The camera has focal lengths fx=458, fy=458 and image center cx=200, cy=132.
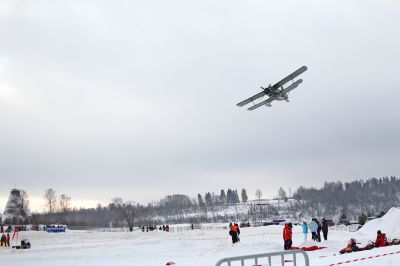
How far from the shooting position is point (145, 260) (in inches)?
894

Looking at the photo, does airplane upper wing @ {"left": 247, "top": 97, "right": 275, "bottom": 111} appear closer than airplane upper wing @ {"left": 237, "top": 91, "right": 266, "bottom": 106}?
Yes

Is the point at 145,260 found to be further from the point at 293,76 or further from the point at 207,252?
the point at 293,76

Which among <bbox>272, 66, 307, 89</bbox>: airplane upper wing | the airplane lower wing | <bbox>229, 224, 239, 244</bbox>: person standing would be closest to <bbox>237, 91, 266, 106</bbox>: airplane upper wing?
<bbox>272, 66, 307, 89</bbox>: airplane upper wing

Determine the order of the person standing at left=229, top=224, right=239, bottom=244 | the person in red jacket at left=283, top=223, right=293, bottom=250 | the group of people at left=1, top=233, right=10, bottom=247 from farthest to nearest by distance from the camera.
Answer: the group of people at left=1, top=233, right=10, bottom=247, the person standing at left=229, top=224, right=239, bottom=244, the person in red jacket at left=283, top=223, right=293, bottom=250

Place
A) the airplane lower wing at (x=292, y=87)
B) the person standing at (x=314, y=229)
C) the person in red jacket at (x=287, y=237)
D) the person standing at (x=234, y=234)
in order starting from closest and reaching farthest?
1. the person in red jacket at (x=287, y=237)
2. the person standing at (x=314, y=229)
3. the person standing at (x=234, y=234)
4. the airplane lower wing at (x=292, y=87)

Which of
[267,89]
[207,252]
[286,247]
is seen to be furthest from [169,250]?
[267,89]

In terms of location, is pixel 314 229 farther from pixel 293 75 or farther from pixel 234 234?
pixel 293 75

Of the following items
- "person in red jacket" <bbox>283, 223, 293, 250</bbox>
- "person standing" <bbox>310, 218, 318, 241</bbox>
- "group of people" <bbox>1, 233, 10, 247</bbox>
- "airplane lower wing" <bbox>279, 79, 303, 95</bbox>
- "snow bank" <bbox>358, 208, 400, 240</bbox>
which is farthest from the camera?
"group of people" <bbox>1, 233, 10, 247</bbox>

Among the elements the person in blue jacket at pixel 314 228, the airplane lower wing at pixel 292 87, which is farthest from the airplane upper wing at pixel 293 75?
the person in blue jacket at pixel 314 228

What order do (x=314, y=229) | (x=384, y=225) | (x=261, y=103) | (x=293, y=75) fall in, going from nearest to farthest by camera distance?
(x=314, y=229)
(x=261, y=103)
(x=293, y=75)
(x=384, y=225)

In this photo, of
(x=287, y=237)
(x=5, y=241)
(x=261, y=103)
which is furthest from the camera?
(x=5, y=241)

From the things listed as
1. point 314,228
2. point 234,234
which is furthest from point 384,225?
point 234,234

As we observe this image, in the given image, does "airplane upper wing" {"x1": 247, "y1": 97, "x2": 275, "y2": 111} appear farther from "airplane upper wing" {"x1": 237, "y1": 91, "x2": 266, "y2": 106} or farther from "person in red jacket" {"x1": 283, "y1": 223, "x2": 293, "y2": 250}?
"person in red jacket" {"x1": 283, "y1": 223, "x2": 293, "y2": 250}

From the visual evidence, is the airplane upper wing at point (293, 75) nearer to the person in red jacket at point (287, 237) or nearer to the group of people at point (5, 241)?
the person in red jacket at point (287, 237)
